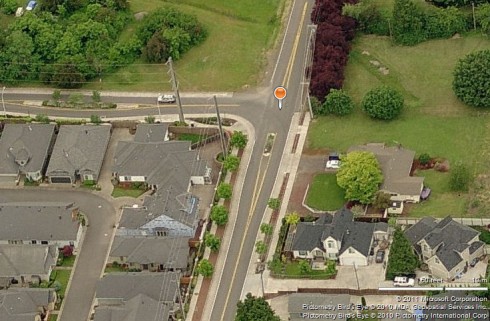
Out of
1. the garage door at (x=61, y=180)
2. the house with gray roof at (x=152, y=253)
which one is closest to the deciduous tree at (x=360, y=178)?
the house with gray roof at (x=152, y=253)

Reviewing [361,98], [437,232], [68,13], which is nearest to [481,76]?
[361,98]

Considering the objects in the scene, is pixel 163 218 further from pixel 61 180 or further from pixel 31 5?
pixel 31 5

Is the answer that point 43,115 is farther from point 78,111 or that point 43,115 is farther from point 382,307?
point 382,307

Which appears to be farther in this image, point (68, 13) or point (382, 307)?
point (68, 13)

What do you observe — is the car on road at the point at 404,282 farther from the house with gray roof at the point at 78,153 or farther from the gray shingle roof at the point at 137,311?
the house with gray roof at the point at 78,153

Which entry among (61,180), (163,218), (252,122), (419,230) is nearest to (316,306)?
(419,230)

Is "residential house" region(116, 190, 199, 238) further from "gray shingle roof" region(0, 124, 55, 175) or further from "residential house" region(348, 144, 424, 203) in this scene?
"residential house" region(348, 144, 424, 203)
